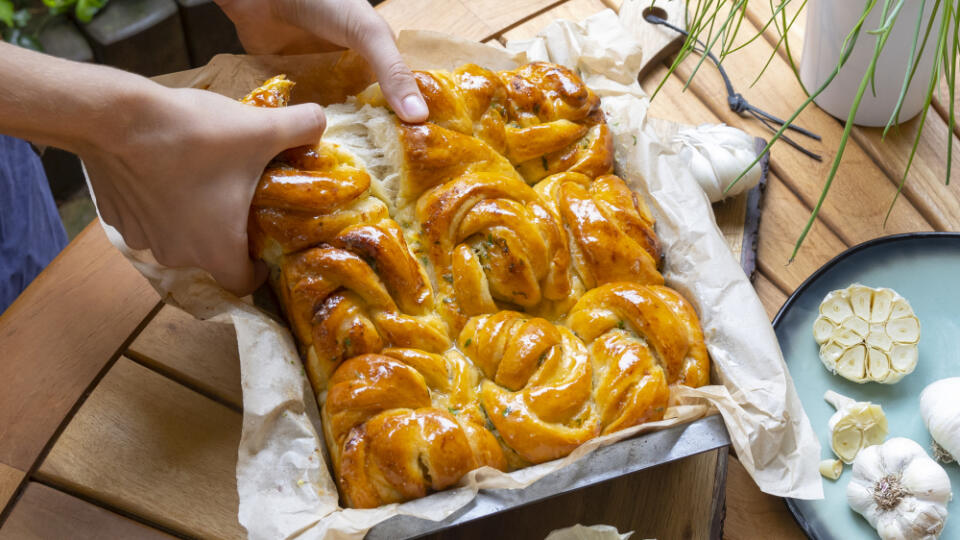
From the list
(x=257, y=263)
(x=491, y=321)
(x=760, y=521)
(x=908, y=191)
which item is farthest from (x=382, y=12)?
(x=760, y=521)

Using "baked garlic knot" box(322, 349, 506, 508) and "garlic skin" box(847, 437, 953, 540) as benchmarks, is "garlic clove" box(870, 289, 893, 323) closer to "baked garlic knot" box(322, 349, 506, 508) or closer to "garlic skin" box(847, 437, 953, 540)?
"garlic skin" box(847, 437, 953, 540)

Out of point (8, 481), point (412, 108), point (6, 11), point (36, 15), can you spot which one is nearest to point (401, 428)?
point (412, 108)

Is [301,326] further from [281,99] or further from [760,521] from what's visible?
[760,521]

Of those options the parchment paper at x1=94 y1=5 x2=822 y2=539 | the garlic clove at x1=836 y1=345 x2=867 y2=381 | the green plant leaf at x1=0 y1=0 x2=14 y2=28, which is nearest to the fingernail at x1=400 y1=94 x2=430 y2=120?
the parchment paper at x1=94 y1=5 x2=822 y2=539

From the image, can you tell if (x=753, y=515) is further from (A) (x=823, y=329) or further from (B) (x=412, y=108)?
(B) (x=412, y=108)

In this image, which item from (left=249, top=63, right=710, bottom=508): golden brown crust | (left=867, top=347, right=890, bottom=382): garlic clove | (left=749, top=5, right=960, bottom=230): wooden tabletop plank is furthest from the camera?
(left=749, top=5, right=960, bottom=230): wooden tabletop plank
